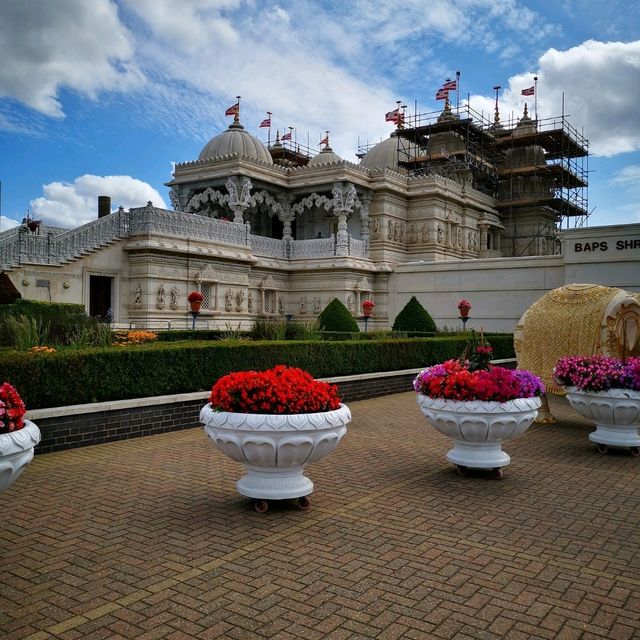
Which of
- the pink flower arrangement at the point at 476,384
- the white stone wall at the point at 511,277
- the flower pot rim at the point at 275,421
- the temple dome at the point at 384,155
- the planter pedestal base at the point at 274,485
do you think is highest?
the temple dome at the point at 384,155

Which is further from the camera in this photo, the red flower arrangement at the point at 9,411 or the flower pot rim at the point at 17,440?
the red flower arrangement at the point at 9,411

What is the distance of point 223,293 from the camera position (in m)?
25.6

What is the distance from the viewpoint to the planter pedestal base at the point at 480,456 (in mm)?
7242

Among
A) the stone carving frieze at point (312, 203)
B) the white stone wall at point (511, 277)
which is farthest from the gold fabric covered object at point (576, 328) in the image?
the stone carving frieze at point (312, 203)

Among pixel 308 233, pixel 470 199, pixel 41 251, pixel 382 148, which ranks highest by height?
pixel 382 148

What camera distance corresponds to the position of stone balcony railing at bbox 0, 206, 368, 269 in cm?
1896

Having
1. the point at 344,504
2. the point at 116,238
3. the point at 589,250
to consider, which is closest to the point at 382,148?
the point at 589,250

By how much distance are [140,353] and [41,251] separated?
11.2 meters

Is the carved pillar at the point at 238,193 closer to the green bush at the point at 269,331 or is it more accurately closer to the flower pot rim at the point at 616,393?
the green bush at the point at 269,331

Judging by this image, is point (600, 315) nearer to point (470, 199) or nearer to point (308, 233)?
point (308, 233)

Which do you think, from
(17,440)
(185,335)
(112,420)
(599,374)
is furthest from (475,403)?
(185,335)

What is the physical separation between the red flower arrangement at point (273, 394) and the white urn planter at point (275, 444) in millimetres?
106

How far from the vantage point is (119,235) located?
2222 cm

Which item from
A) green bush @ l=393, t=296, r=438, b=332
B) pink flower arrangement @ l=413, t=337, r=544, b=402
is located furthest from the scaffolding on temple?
pink flower arrangement @ l=413, t=337, r=544, b=402
